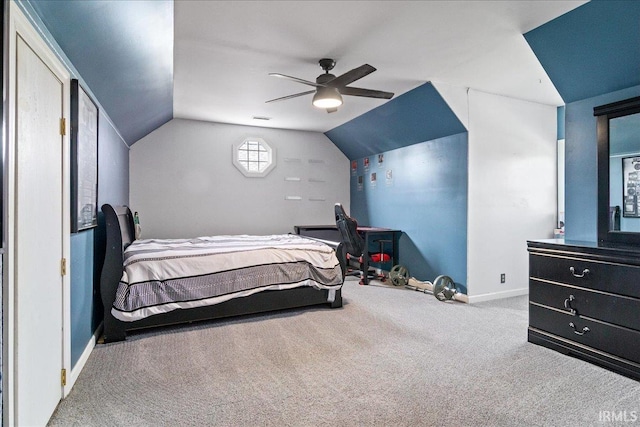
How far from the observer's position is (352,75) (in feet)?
10.2

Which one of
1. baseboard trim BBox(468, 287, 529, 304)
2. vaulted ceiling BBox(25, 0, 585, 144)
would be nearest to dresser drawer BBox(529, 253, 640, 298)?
baseboard trim BBox(468, 287, 529, 304)

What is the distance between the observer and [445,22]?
2.66 meters

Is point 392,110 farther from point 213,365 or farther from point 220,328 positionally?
point 213,365

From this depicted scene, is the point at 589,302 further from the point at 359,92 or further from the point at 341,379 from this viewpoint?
the point at 359,92

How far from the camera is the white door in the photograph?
1477 mm

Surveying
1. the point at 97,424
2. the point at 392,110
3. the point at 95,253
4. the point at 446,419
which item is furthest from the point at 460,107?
the point at 97,424

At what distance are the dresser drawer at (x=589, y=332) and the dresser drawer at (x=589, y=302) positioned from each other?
46mm

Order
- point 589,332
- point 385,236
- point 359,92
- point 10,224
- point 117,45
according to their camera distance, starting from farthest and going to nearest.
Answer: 1. point 385,236
2. point 359,92
3. point 589,332
4. point 117,45
5. point 10,224

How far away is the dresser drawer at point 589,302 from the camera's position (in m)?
2.35

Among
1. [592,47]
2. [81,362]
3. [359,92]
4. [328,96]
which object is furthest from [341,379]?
[592,47]

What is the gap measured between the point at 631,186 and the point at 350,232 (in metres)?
3.13

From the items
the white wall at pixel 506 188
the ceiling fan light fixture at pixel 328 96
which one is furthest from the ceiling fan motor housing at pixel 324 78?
the white wall at pixel 506 188

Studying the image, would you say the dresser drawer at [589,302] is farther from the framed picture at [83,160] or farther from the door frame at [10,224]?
the framed picture at [83,160]

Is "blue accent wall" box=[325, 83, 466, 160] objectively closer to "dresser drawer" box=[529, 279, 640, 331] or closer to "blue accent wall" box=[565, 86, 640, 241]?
"blue accent wall" box=[565, 86, 640, 241]
